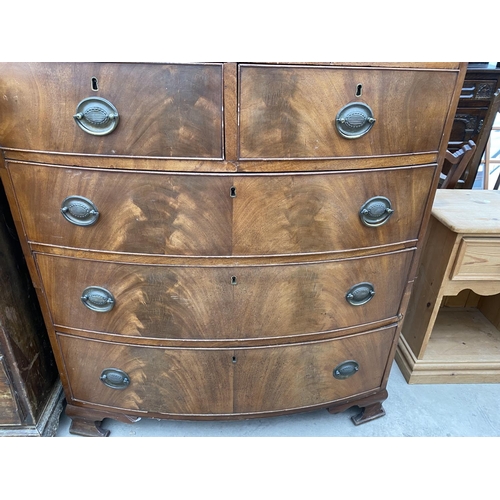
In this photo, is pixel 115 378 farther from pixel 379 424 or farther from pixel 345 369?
pixel 379 424

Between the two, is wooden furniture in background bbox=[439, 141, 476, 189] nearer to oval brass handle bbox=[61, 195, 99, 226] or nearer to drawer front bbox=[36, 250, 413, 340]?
drawer front bbox=[36, 250, 413, 340]

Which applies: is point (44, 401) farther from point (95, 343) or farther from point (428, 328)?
point (428, 328)

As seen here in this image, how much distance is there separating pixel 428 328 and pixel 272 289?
788 millimetres

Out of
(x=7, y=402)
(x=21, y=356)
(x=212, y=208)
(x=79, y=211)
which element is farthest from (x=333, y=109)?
(x=7, y=402)

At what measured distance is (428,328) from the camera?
1410 mm

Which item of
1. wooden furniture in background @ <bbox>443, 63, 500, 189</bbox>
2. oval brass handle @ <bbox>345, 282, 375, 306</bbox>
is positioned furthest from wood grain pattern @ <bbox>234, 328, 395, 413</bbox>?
wooden furniture in background @ <bbox>443, 63, 500, 189</bbox>

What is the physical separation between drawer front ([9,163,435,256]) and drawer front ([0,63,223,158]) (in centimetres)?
6

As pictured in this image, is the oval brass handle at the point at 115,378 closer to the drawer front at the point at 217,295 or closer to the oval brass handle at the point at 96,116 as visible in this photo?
the drawer front at the point at 217,295

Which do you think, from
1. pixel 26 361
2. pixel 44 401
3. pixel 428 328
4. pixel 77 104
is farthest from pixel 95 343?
pixel 428 328

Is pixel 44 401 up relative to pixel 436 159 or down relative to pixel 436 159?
down

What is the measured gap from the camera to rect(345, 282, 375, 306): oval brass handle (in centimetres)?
100

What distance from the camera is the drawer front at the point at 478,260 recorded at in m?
1.21

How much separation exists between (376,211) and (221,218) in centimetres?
37

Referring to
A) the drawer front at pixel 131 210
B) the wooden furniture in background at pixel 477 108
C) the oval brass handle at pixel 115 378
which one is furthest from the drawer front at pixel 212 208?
the wooden furniture in background at pixel 477 108
